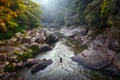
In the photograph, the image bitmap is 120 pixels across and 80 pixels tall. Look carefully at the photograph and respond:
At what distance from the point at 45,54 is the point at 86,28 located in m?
16.7

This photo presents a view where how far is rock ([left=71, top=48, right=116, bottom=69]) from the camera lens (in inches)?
931

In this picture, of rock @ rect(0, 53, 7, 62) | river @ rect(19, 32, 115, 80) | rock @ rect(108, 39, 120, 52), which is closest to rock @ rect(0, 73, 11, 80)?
river @ rect(19, 32, 115, 80)

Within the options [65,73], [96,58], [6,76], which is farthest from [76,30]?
[6,76]

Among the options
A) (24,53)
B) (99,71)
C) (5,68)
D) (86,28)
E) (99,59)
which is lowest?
(99,71)

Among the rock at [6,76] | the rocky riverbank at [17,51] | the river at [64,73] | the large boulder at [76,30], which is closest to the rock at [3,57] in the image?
the rocky riverbank at [17,51]

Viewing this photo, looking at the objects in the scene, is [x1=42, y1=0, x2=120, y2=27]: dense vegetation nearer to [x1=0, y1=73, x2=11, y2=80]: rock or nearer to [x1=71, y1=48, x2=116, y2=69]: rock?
[x1=71, y1=48, x2=116, y2=69]: rock

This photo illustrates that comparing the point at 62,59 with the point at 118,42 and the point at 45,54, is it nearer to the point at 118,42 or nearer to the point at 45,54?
the point at 45,54

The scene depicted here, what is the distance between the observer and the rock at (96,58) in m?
23.7

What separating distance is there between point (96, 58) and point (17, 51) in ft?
40.1

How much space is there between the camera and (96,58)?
81.7ft

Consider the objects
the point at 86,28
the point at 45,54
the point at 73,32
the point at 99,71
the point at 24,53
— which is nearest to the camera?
the point at 99,71

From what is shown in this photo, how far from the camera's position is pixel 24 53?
28.4 m

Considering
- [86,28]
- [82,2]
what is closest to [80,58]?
[86,28]

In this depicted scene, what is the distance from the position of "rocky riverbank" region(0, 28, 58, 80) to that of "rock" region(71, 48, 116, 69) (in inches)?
314
